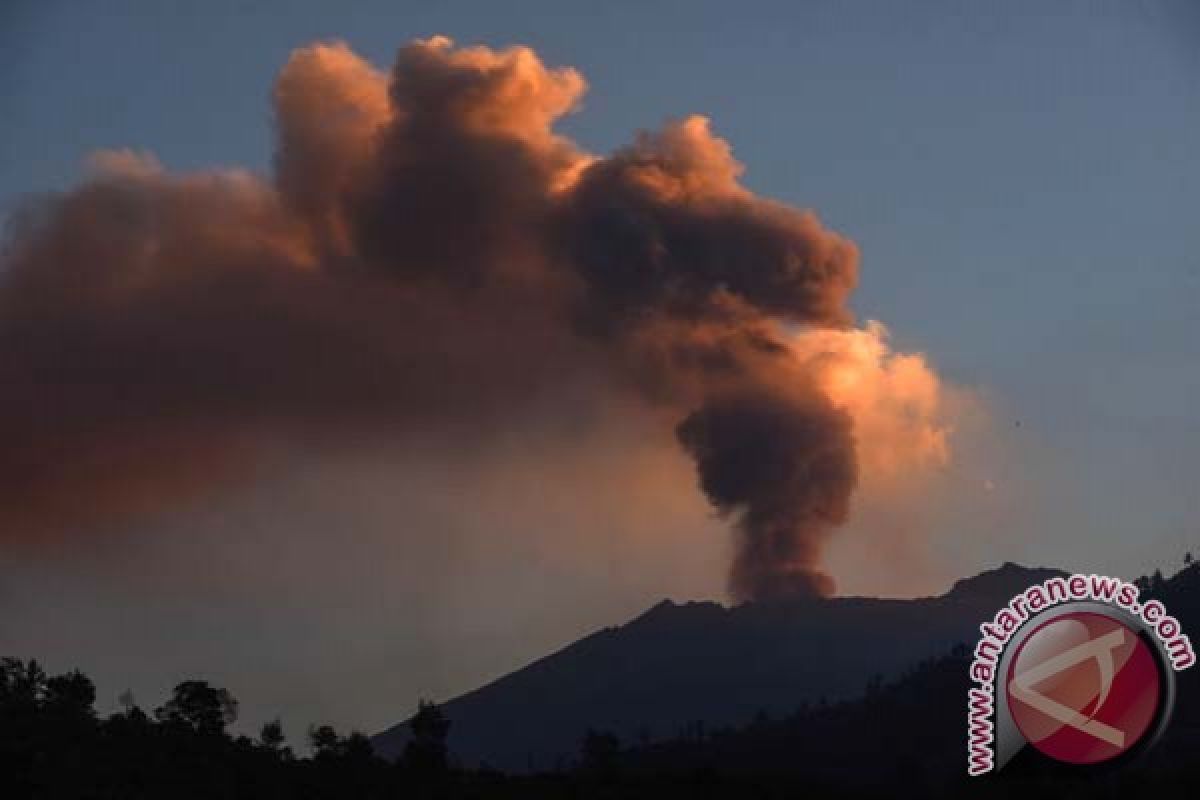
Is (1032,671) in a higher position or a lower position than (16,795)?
lower

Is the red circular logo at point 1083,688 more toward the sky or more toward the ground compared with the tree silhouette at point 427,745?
more toward the ground

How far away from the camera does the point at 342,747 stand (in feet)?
553

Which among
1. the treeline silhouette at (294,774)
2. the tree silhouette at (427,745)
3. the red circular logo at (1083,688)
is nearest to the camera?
the red circular logo at (1083,688)

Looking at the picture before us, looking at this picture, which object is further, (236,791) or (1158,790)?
(236,791)

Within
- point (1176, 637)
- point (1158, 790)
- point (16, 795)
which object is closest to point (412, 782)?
point (16, 795)

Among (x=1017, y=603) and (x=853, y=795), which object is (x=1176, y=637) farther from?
(x=853, y=795)

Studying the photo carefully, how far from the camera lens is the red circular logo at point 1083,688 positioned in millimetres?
75438

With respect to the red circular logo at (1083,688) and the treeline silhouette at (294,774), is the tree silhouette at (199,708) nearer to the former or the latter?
the treeline silhouette at (294,774)

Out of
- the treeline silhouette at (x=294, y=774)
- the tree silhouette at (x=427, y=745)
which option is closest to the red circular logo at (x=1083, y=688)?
the treeline silhouette at (x=294, y=774)

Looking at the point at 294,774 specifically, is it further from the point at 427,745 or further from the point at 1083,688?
the point at 1083,688

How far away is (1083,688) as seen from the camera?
7700cm

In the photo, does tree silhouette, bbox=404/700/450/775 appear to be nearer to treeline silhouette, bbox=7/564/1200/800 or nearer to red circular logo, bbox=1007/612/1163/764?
treeline silhouette, bbox=7/564/1200/800

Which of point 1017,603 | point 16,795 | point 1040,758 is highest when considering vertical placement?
point 16,795

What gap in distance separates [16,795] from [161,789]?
9.72m
